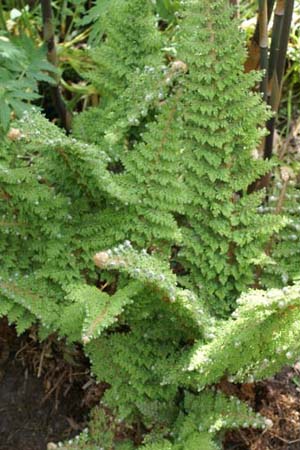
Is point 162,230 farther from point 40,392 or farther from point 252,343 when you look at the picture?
point 40,392

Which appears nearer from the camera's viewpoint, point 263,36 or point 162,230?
point 162,230

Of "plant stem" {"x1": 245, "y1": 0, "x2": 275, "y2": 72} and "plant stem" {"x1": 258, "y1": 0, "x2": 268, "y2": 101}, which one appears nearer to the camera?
"plant stem" {"x1": 258, "y1": 0, "x2": 268, "y2": 101}

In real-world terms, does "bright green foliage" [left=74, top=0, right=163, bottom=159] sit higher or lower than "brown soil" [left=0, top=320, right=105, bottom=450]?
higher

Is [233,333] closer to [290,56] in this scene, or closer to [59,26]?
[290,56]

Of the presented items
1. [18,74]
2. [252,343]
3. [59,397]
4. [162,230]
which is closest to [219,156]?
[162,230]

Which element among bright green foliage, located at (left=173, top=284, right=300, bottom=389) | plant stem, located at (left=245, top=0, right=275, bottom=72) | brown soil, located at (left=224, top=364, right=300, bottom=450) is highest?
plant stem, located at (left=245, top=0, right=275, bottom=72)

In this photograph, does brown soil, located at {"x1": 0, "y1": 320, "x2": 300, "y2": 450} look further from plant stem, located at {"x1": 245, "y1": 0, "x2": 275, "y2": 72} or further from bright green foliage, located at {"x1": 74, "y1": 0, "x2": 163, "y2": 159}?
plant stem, located at {"x1": 245, "y1": 0, "x2": 275, "y2": 72}

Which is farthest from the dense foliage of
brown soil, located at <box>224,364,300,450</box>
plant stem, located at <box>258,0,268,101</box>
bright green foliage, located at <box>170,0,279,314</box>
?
plant stem, located at <box>258,0,268,101</box>
